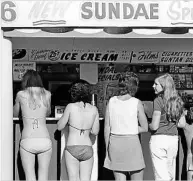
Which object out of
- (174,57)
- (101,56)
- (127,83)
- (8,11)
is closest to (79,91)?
(127,83)

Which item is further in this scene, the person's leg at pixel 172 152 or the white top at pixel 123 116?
the person's leg at pixel 172 152

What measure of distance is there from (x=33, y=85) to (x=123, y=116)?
3.96ft

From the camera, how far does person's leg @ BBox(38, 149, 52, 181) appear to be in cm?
659

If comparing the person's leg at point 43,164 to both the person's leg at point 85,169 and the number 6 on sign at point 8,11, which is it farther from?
the number 6 on sign at point 8,11

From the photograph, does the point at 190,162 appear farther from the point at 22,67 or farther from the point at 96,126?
the point at 22,67

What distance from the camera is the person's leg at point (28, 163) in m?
6.54

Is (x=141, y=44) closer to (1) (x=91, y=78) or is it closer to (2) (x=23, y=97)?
(1) (x=91, y=78)

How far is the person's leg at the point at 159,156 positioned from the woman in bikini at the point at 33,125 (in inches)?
51.4

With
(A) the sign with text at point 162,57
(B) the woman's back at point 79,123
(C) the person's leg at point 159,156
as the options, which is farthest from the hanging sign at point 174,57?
(B) the woman's back at point 79,123

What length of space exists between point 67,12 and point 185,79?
4.27 meters

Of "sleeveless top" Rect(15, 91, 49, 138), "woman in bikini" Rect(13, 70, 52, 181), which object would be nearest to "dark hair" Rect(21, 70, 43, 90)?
"woman in bikini" Rect(13, 70, 52, 181)

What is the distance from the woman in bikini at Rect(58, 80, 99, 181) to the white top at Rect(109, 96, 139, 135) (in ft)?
1.11

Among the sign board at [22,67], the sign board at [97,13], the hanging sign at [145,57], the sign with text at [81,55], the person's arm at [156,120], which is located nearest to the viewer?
the person's arm at [156,120]

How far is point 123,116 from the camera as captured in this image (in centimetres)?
626
